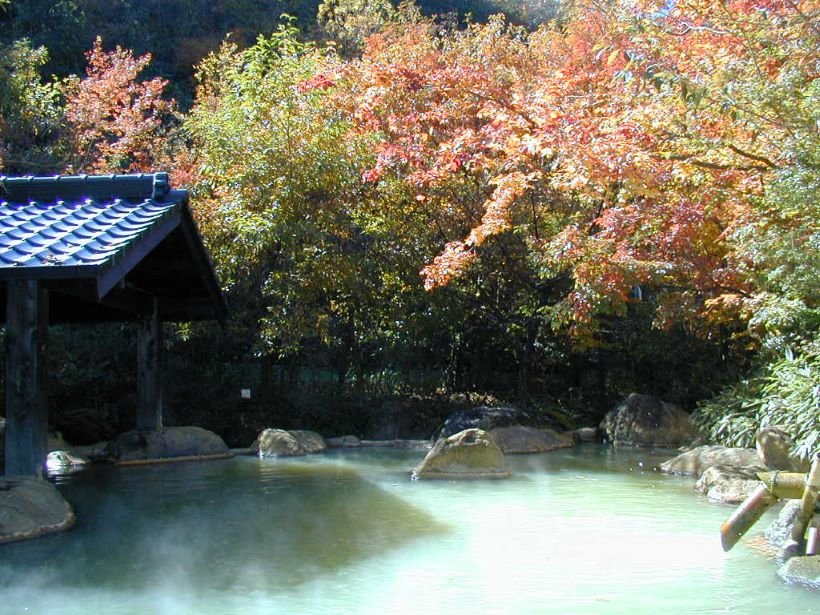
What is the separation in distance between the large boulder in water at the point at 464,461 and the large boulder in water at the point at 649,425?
4.15 m

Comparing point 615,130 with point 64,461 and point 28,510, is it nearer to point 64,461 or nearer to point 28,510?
point 28,510

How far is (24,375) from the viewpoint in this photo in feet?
23.2

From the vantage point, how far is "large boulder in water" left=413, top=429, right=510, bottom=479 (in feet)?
33.2

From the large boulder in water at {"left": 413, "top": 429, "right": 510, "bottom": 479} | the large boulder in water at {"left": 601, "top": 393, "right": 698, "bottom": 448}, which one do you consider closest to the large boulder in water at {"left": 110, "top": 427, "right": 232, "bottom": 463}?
the large boulder in water at {"left": 413, "top": 429, "right": 510, "bottom": 479}

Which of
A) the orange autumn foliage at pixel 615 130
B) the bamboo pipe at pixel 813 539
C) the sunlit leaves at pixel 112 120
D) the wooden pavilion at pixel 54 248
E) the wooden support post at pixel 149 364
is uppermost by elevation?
the sunlit leaves at pixel 112 120

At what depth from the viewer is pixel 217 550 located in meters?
6.49

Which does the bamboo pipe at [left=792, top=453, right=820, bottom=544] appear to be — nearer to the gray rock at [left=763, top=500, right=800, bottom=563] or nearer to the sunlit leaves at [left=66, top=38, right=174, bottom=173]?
the gray rock at [left=763, top=500, right=800, bottom=563]

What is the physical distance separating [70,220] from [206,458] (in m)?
5.30

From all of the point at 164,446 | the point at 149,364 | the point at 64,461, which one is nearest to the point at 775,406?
the point at 164,446

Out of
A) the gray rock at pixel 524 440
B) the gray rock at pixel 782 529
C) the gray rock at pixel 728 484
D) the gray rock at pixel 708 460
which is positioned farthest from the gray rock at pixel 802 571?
the gray rock at pixel 524 440

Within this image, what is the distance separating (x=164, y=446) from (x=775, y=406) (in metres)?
7.75

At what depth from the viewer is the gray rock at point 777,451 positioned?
29.5 ft

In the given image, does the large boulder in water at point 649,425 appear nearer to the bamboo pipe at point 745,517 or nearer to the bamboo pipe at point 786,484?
the bamboo pipe at point 786,484

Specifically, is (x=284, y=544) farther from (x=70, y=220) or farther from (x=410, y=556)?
(x=70, y=220)
